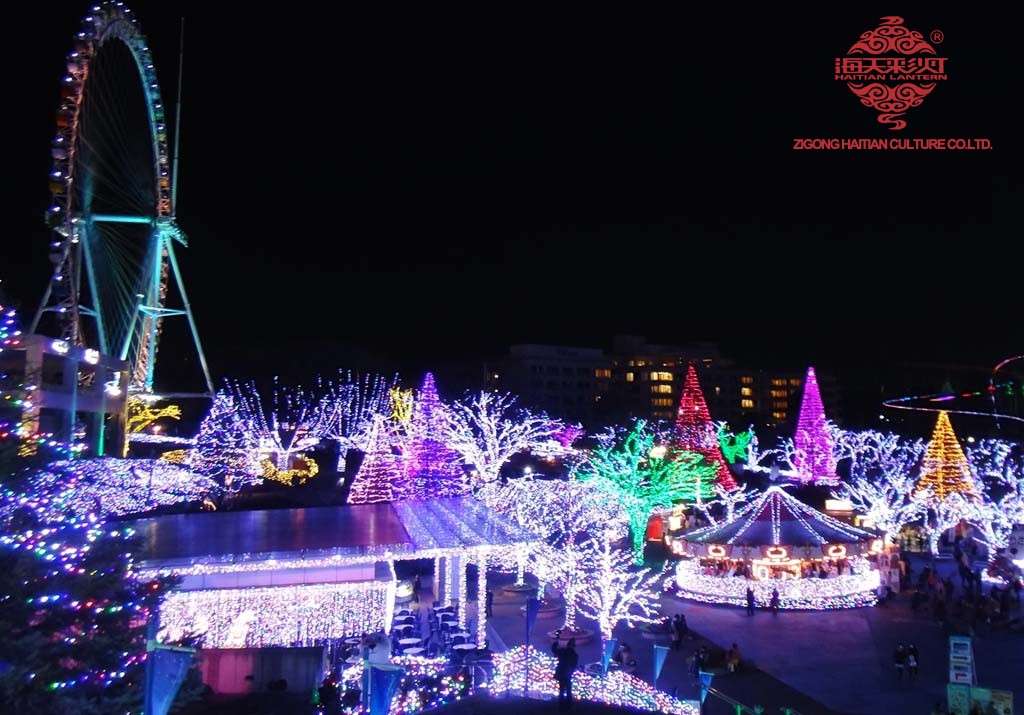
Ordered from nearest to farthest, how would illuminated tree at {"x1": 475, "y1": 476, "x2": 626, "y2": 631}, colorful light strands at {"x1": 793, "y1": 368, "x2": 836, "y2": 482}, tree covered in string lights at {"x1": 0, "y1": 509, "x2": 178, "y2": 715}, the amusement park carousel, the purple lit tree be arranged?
1. tree covered in string lights at {"x1": 0, "y1": 509, "x2": 178, "y2": 715}
2. the amusement park carousel
3. illuminated tree at {"x1": 475, "y1": 476, "x2": 626, "y2": 631}
4. the purple lit tree
5. colorful light strands at {"x1": 793, "y1": 368, "x2": 836, "y2": 482}

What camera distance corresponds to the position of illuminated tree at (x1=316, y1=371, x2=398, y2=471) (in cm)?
5081

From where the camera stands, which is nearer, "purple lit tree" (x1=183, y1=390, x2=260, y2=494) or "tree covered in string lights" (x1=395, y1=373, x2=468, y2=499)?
"tree covered in string lights" (x1=395, y1=373, x2=468, y2=499)

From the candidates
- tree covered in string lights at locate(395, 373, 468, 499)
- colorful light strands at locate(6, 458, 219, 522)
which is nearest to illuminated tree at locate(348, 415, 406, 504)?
tree covered in string lights at locate(395, 373, 468, 499)

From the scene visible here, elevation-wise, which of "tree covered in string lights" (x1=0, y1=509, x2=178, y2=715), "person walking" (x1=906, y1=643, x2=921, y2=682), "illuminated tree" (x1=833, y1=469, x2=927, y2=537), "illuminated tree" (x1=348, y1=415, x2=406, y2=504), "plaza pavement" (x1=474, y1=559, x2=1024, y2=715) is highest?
"tree covered in string lights" (x1=0, y1=509, x2=178, y2=715)

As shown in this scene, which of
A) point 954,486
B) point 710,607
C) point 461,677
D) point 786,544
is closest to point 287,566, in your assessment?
point 461,677

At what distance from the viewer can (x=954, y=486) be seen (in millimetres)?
31812

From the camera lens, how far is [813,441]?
148 feet

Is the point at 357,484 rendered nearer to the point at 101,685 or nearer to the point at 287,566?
the point at 287,566

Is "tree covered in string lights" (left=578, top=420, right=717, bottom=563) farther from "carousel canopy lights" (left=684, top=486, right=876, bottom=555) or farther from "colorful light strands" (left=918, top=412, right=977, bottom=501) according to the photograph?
"colorful light strands" (left=918, top=412, right=977, bottom=501)

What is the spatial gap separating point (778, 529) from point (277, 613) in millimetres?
14746

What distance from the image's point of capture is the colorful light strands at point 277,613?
13.6 metres

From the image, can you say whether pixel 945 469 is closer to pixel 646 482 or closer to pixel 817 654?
pixel 646 482

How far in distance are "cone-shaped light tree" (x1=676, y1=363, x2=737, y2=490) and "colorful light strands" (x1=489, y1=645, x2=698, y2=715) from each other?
68.2ft

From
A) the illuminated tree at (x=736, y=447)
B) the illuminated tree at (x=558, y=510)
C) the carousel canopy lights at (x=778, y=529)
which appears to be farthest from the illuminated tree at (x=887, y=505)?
the illuminated tree at (x=736, y=447)
